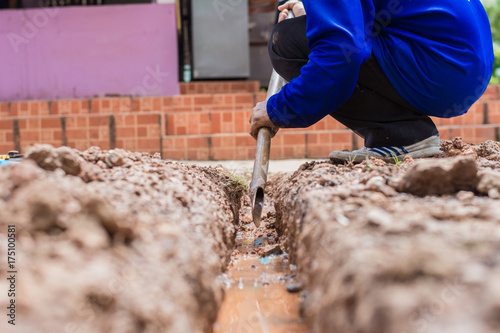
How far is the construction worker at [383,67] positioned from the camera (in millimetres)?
1685

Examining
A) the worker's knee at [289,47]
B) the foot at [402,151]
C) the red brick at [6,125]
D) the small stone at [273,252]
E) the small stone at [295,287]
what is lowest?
Answer: the small stone at [273,252]

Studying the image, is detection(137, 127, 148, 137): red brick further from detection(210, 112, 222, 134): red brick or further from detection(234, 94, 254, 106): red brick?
detection(234, 94, 254, 106): red brick

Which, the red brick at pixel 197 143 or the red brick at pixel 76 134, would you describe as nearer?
the red brick at pixel 197 143

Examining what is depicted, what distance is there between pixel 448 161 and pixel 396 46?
89 cm

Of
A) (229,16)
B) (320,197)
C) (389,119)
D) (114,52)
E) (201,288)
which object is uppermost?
(229,16)

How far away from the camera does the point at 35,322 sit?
1.99ft

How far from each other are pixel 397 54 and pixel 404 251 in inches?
56.3

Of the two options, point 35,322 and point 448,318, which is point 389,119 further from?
point 35,322

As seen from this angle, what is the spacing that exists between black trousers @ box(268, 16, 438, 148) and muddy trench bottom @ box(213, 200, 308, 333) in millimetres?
723

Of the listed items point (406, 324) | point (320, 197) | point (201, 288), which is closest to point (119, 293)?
point (201, 288)

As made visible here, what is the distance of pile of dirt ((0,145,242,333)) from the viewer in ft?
2.16

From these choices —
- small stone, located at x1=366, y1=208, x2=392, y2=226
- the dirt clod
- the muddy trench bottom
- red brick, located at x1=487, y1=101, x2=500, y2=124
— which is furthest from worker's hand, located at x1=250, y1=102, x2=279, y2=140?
red brick, located at x1=487, y1=101, x2=500, y2=124

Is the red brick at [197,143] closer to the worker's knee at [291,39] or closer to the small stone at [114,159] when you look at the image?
the worker's knee at [291,39]

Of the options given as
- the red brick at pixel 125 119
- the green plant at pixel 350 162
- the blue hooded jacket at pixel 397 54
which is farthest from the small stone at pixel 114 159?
the red brick at pixel 125 119
